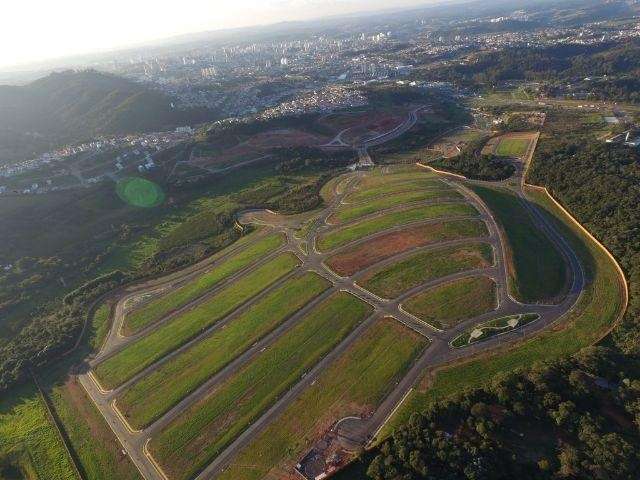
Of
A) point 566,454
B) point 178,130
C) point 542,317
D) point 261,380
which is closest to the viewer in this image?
point 566,454

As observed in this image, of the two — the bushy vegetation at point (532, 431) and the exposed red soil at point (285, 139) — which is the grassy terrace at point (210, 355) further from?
the exposed red soil at point (285, 139)

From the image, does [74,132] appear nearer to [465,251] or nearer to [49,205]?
[49,205]

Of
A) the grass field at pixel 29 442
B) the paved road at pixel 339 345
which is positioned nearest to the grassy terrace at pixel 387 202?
the paved road at pixel 339 345

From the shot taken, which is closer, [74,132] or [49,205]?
[49,205]

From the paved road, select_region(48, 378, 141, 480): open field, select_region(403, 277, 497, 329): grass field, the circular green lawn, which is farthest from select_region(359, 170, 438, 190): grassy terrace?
select_region(48, 378, 141, 480): open field

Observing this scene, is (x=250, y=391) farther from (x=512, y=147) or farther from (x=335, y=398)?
(x=512, y=147)

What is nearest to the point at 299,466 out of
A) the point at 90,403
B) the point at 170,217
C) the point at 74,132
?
the point at 90,403

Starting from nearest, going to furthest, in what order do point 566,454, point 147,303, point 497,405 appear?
point 566,454 < point 497,405 < point 147,303
